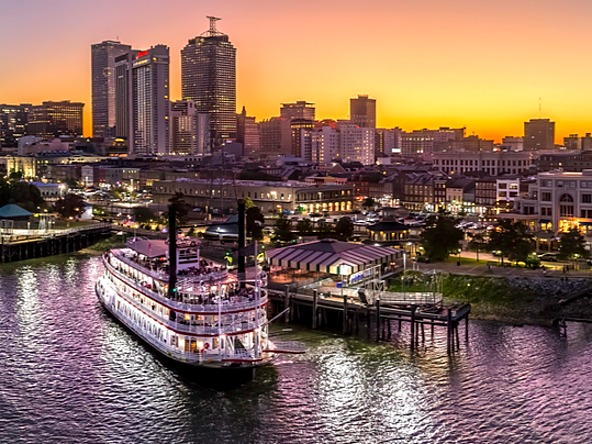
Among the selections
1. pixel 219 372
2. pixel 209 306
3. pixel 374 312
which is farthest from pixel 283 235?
pixel 219 372

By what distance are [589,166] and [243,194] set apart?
56.4 metres

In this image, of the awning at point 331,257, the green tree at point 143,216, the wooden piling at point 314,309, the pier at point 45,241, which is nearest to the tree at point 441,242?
the awning at point 331,257

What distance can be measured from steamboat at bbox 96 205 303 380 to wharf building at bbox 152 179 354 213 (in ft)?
182

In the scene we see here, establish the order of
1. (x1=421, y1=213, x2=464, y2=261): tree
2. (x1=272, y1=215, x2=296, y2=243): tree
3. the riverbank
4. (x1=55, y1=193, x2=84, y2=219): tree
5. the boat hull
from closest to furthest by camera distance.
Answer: the boat hull
the riverbank
(x1=421, y1=213, x2=464, y2=261): tree
(x1=272, y1=215, x2=296, y2=243): tree
(x1=55, y1=193, x2=84, y2=219): tree

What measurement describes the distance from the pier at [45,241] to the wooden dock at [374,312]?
30714 millimetres

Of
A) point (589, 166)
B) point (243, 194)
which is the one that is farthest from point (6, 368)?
point (589, 166)

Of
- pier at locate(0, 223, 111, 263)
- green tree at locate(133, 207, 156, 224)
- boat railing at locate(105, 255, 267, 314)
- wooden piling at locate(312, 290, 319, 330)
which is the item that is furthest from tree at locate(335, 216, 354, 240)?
boat railing at locate(105, 255, 267, 314)

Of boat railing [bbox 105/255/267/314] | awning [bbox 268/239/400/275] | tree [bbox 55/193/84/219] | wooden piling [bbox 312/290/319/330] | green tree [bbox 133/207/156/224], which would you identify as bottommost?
wooden piling [bbox 312/290/319/330]

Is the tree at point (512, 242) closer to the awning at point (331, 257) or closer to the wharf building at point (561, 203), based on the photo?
the awning at point (331, 257)

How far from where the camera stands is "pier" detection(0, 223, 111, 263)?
64812 millimetres

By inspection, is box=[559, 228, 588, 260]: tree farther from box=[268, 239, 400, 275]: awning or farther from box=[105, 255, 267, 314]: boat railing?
box=[105, 255, 267, 314]: boat railing

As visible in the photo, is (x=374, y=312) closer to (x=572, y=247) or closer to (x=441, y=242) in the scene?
(x=441, y=242)

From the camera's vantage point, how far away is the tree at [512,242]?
50.9 m

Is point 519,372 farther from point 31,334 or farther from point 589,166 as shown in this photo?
point 589,166
